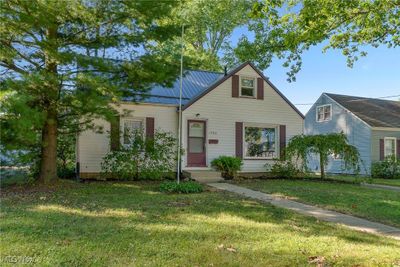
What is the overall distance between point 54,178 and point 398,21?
410 inches

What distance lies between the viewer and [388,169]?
19.9 metres

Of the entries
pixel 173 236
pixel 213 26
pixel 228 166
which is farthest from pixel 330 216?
pixel 213 26

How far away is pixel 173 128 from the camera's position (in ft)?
49.3

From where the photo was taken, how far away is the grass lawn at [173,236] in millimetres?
4508

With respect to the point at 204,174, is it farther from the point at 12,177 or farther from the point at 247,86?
the point at 12,177

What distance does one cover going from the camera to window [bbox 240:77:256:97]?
16188 mm

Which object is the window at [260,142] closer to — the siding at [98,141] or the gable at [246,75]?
the gable at [246,75]

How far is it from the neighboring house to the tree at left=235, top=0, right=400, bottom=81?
4379 mm

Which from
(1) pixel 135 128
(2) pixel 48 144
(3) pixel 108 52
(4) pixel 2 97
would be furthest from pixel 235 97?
(4) pixel 2 97

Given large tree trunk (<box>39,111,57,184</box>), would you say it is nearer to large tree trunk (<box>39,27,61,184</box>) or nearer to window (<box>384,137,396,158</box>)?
large tree trunk (<box>39,27,61,184</box>)

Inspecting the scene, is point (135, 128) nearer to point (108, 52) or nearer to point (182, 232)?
point (108, 52)

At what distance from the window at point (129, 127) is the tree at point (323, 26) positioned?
528cm

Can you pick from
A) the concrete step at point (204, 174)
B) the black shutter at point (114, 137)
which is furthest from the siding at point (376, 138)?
the black shutter at point (114, 137)

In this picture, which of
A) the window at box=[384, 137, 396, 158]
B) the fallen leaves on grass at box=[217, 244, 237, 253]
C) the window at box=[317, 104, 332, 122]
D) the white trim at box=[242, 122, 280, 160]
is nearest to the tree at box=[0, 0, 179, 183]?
the fallen leaves on grass at box=[217, 244, 237, 253]
